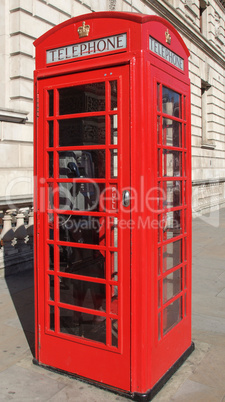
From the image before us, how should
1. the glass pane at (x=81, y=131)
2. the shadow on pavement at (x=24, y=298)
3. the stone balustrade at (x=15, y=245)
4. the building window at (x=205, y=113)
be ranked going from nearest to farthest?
the glass pane at (x=81, y=131) < the shadow on pavement at (x=24, y=298) < the stone balustrade at (x=15, y=245) < the building window at (x=205, y=113)

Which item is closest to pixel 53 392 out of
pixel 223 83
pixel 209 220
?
pixel 209 220

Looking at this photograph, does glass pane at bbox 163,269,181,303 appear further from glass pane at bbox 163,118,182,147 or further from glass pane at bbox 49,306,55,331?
glass pane at bbox 163,118,182,147

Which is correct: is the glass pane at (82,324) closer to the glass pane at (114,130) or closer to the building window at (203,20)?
the glass pane at (114,130)

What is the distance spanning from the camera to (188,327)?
3.34 metres

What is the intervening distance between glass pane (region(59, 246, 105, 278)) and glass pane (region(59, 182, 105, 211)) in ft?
1.14

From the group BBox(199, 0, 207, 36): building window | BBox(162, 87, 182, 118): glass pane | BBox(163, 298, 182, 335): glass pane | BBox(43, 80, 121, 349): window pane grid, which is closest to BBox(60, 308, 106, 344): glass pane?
BBox(43, 80, 121, 349): window pane grid

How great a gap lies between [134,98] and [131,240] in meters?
0.94

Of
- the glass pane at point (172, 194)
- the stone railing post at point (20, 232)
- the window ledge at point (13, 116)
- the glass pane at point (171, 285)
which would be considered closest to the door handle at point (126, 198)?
the glass pane at point (172, 194)

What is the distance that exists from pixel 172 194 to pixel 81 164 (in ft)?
2.55

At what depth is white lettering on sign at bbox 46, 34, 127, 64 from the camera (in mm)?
2615

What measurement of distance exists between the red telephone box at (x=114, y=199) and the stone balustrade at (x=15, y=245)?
3081mm

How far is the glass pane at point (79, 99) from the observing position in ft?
9.19

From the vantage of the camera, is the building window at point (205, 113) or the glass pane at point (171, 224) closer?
the glass pane at point (171, 224)

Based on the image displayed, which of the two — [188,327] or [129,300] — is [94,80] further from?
[188,327]
